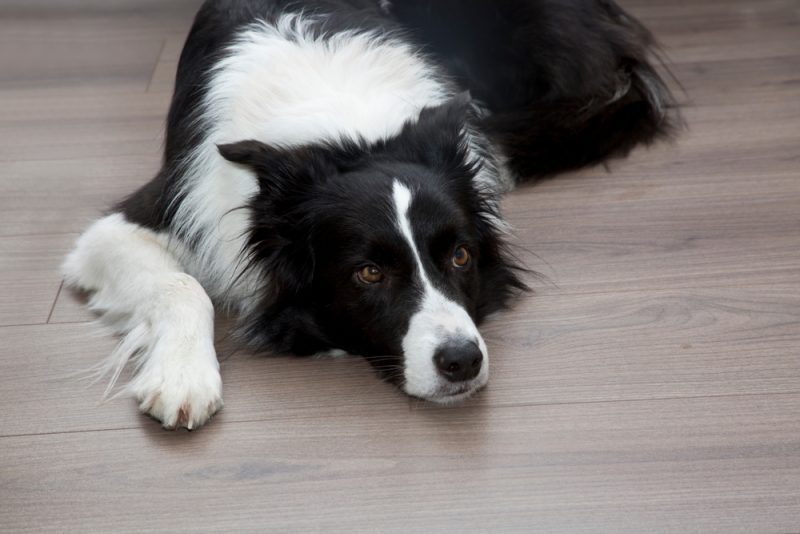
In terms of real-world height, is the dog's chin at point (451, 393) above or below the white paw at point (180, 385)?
above

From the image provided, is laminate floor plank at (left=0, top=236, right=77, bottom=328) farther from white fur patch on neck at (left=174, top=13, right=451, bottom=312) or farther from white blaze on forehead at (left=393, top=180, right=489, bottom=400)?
white blaze on forehead at (left=393, top=180, right=489, bottom=400)

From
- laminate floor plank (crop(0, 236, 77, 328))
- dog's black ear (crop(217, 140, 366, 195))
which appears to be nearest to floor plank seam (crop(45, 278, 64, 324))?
laminate floor plank (crop(0, 236, 77, 328))

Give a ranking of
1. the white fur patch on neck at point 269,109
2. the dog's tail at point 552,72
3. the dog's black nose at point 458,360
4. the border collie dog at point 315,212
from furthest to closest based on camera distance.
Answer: the dog's tail at point 552,72
the white fur patch on neck at point 269,109
the border collie dog at point 315,212
the dog's black nose at point 458,360

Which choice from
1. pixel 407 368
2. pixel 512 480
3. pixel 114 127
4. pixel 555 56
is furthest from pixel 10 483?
pixel 555 56

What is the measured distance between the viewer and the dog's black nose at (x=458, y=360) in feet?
6.86

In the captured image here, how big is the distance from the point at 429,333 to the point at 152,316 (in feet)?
2.35

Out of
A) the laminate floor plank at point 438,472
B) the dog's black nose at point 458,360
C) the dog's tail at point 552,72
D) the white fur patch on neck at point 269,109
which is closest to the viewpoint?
the laminate floor plank at point 438,472

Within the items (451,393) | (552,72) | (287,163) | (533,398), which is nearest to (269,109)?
(287,163)

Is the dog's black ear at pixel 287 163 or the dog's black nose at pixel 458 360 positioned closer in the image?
the dog's black nose at pixel 458 360

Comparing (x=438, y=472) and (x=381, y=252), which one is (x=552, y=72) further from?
(x=438, y=472)

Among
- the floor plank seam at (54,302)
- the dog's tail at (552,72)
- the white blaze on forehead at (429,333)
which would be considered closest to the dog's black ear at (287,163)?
the white blaze on forehead at (429,333)

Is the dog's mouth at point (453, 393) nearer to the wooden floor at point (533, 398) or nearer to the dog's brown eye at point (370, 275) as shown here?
the wooden floor at point (533, 398)

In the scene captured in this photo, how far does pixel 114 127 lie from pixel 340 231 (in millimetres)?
1693

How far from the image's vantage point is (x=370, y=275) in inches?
88.4
